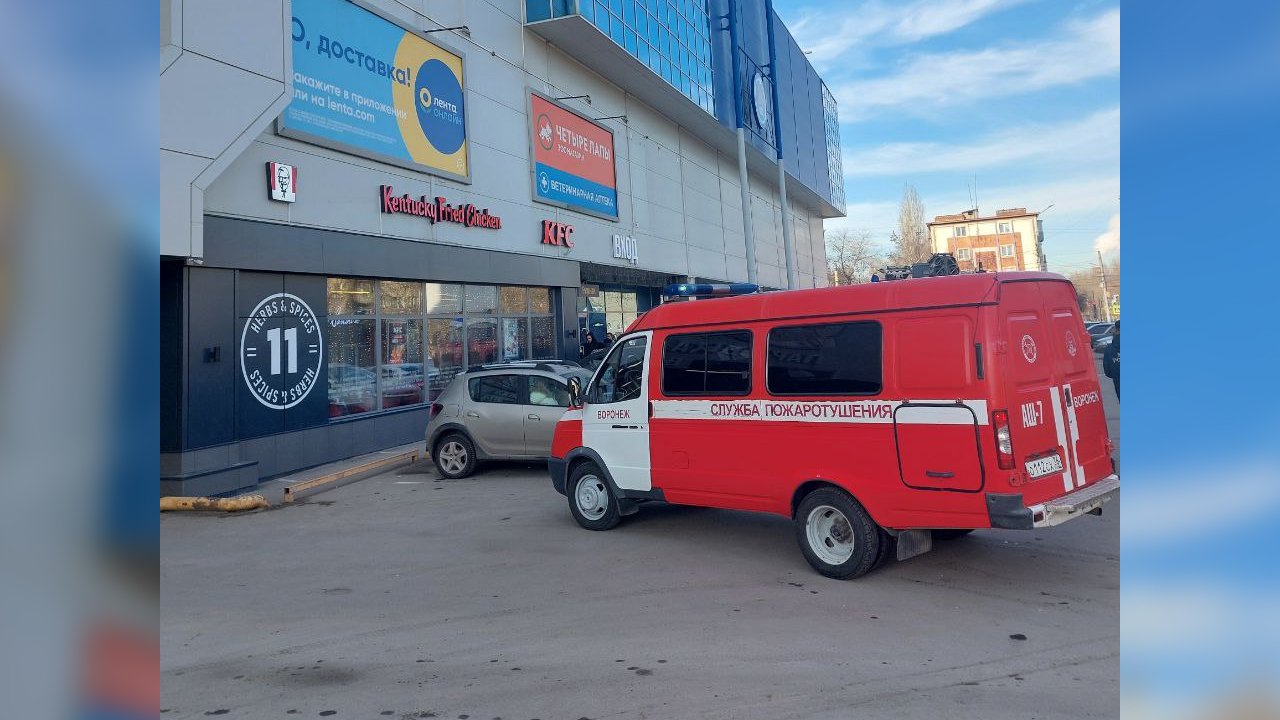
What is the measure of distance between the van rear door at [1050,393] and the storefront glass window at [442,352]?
12.3m

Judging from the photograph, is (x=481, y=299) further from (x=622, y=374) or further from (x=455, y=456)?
(x=622, y=374)

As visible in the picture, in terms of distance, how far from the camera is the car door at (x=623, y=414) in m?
7.49

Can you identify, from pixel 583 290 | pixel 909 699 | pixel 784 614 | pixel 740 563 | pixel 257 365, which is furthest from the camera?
pixel 583 290

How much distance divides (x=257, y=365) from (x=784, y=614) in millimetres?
9496

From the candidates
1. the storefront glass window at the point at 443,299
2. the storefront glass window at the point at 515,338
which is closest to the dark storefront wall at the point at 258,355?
the storefront glass window at the point at 443,299

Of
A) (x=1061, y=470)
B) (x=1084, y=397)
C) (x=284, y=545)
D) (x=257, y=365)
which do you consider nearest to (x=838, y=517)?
(x=1061, y=470)

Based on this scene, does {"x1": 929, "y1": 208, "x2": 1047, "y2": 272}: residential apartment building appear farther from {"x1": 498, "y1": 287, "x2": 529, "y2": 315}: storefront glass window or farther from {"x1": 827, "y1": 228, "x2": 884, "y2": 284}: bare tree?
{"x1": 498, "y1": 287, "x2": 529, "y2": 315}: storefront glass window

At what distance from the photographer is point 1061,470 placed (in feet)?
18.5

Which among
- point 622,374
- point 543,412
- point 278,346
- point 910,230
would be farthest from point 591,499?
point 910,230

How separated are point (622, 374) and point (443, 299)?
9486mm

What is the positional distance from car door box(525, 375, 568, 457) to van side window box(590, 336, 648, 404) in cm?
323

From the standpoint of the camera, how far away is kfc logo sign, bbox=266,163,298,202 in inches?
468

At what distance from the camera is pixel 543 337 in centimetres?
2022
